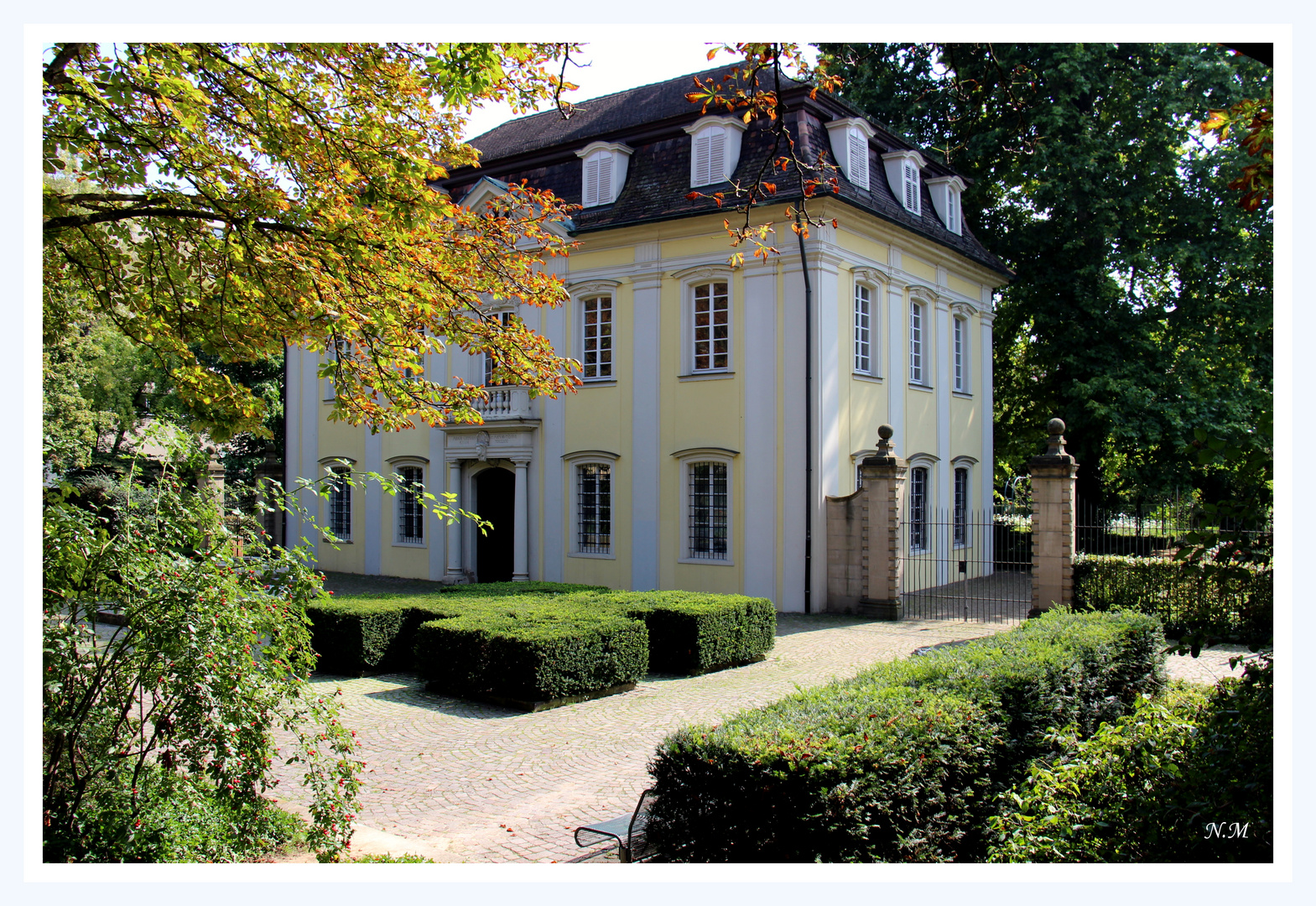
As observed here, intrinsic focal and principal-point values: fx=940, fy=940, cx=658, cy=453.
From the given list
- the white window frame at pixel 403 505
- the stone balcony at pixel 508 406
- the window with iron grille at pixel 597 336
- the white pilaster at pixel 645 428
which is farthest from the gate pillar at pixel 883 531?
the white window frame at pixel 403 505

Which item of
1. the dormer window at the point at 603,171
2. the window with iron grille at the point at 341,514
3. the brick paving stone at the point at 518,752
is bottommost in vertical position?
the brick paving stone at the point at 518,752

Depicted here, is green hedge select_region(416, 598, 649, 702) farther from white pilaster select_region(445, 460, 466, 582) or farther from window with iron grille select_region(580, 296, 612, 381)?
white pilaster select_region(445, 460, 466, 582)

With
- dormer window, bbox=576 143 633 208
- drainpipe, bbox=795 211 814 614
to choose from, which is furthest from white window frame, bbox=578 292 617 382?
drainpipe, bbox=795 211 814 614

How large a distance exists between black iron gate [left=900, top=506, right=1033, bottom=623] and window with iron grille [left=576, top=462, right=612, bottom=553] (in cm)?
610

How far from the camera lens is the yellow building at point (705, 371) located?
17844 mm

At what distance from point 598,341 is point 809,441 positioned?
5.27m

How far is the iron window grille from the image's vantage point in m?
22.5

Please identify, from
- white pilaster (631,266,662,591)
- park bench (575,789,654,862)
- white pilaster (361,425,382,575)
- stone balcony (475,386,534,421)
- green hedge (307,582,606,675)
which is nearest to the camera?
park bench (575,789,654,862)

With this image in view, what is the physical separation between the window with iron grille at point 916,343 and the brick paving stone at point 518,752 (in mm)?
9270

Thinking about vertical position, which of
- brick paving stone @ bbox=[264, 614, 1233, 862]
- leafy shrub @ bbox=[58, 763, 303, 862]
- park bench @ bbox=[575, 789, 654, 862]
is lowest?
brick paving stone @ bbox=[264, 614, 1233, 862]

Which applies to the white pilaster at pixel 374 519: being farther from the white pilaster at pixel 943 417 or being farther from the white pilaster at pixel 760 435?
the white pilaster at pixel 943 417

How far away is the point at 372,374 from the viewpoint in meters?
8.48

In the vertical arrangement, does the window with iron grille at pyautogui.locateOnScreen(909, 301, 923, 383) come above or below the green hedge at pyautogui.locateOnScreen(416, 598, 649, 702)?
above

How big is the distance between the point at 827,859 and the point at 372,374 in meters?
5.75
